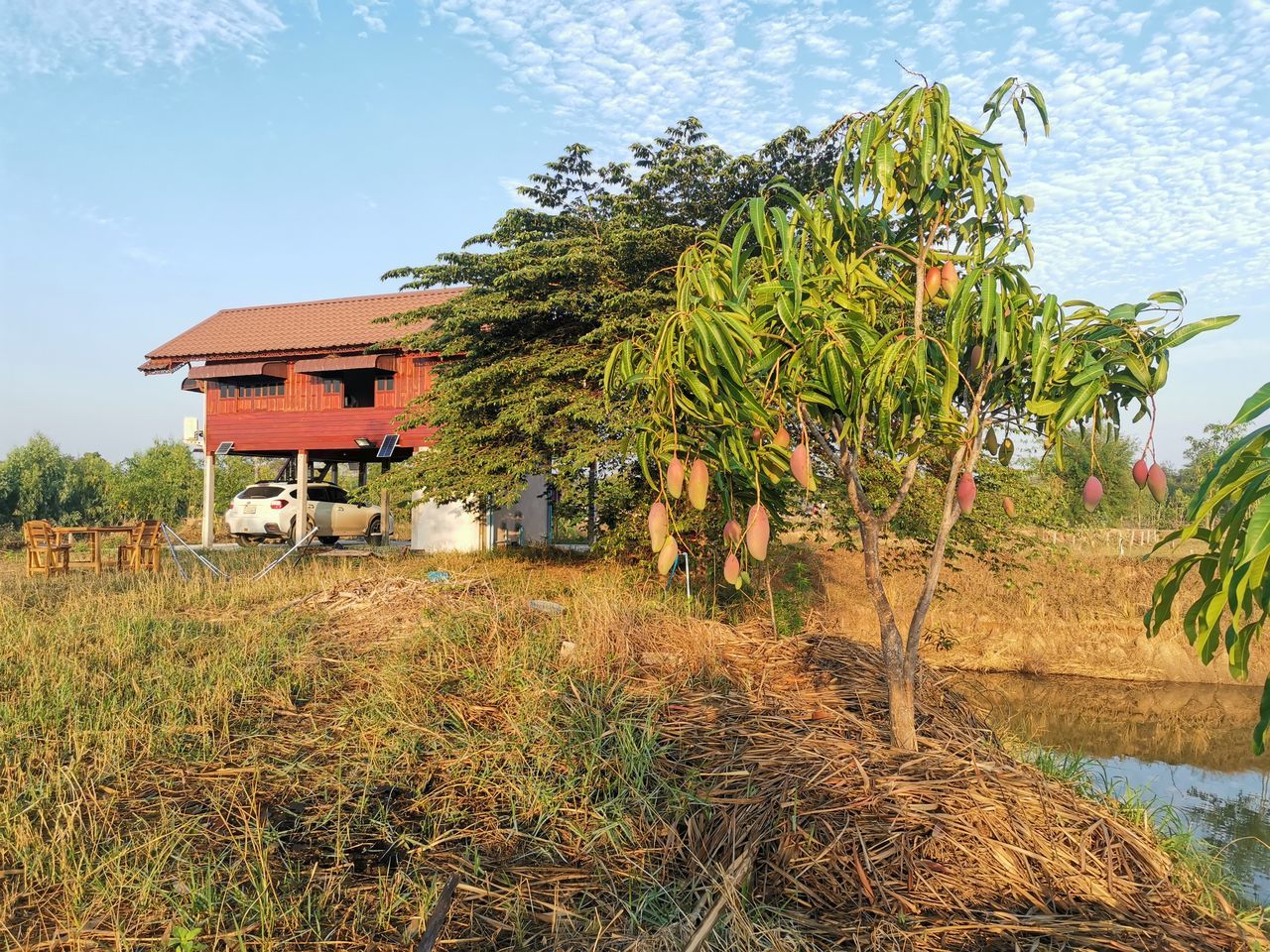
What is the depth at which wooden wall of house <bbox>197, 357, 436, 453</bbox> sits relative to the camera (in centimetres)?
2134

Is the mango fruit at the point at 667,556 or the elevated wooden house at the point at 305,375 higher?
the elevated wooden house at the point at 305,375

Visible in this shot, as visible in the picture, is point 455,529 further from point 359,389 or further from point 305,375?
point 359,389

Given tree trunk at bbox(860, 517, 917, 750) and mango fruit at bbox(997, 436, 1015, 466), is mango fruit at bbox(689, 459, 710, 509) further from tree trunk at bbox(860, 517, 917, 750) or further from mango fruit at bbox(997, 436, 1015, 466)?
mango fruit at bbox(997, 436, 1015, 466)

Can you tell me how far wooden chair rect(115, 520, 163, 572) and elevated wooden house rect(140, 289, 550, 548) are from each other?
7559 mm

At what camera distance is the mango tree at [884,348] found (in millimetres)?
2910

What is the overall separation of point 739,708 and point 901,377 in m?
2.34

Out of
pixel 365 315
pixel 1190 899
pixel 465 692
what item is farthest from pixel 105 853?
pixel 365 315

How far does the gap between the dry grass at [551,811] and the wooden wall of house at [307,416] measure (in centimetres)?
1592

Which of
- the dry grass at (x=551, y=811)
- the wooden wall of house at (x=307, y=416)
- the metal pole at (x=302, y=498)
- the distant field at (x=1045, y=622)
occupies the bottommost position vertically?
the distant field at (x=1045, y=622)

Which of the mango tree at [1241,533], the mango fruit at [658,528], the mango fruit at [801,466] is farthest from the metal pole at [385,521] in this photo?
the mango tree at [1241,533]

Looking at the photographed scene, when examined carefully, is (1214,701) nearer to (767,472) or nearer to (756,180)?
(756,180)

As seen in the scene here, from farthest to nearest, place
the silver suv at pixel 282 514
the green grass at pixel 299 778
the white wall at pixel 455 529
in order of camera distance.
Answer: the silver suv at pixel 282 514
the white wall at pixel 455 529
the green grass at pixel 299 778

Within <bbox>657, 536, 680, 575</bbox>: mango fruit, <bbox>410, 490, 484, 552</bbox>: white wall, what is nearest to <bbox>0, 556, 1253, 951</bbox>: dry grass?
<bbox>657, 536, 680, 575</bbox>: mango fruit

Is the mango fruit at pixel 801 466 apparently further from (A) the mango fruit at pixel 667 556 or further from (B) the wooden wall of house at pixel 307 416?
(B) the wooden wall of house at pixel 307 416
